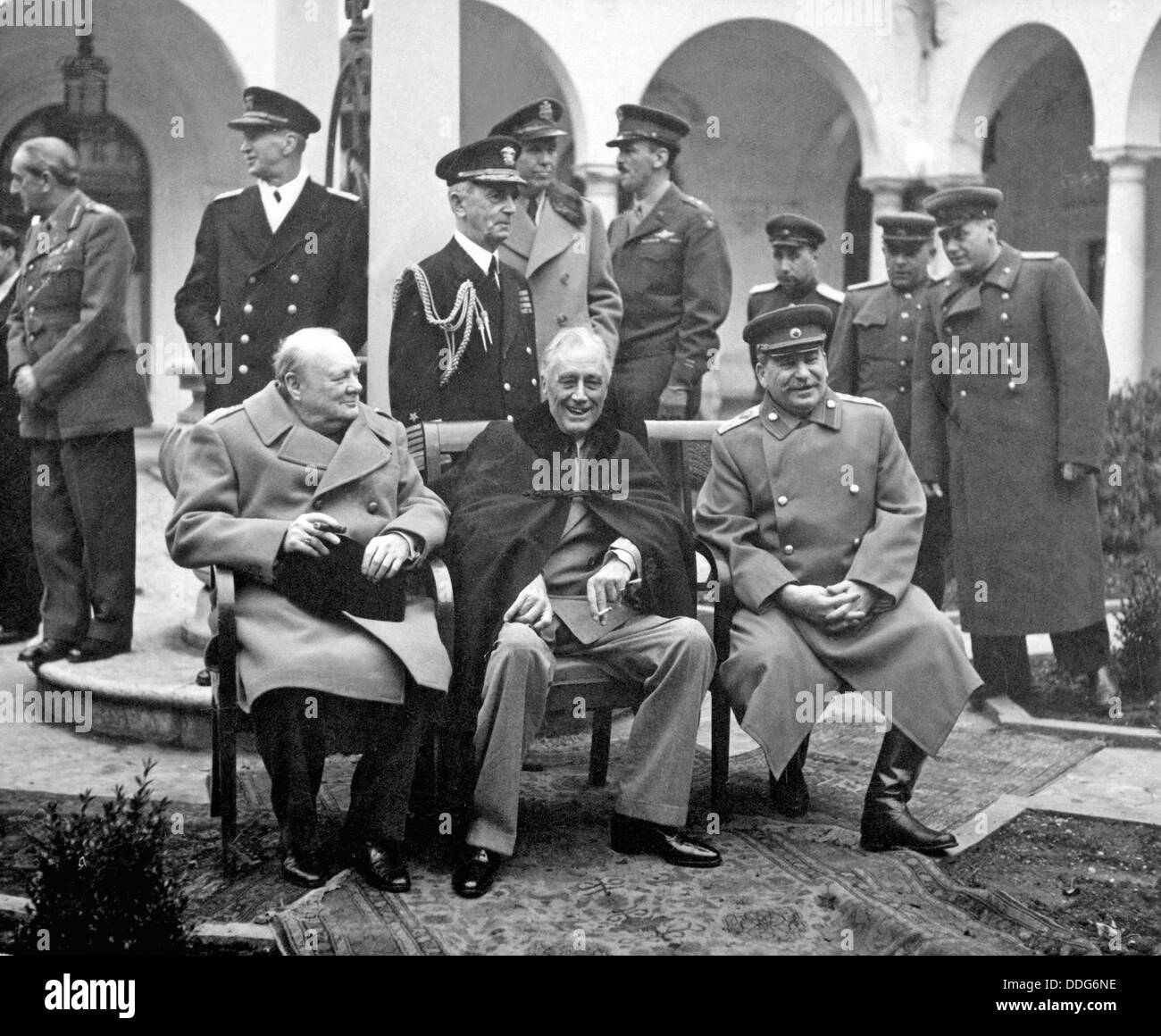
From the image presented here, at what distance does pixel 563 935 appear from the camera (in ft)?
13.7

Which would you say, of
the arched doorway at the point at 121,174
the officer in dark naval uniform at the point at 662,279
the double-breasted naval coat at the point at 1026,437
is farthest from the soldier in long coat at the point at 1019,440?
the arched doorway at the point at 121,174

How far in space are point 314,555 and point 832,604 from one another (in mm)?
1508

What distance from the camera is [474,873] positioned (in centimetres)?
449

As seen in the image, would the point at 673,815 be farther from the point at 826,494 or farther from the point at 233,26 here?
the point at 233,26

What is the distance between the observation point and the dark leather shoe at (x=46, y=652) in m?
6.83

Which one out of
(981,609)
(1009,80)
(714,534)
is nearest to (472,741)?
(714,534)

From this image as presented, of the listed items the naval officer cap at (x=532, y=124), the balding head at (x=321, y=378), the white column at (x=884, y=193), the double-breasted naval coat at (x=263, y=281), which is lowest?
the balding head at (x=321, y=378)

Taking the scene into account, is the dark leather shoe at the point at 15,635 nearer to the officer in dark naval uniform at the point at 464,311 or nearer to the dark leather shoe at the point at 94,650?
the dark leather shoe at the point at 94,650

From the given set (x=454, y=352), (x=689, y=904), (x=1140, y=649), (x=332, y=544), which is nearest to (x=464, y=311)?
(x=454, y=352)

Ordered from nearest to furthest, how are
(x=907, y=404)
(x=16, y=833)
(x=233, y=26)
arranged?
(x=16, y=833)
(x=907, y=404)
(x=233, y=26)

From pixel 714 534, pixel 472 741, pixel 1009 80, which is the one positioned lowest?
pixel 472 741

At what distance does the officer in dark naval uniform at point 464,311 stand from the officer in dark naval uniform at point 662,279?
4.55 feet

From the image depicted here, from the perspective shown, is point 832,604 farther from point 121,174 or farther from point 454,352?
point 121,174
